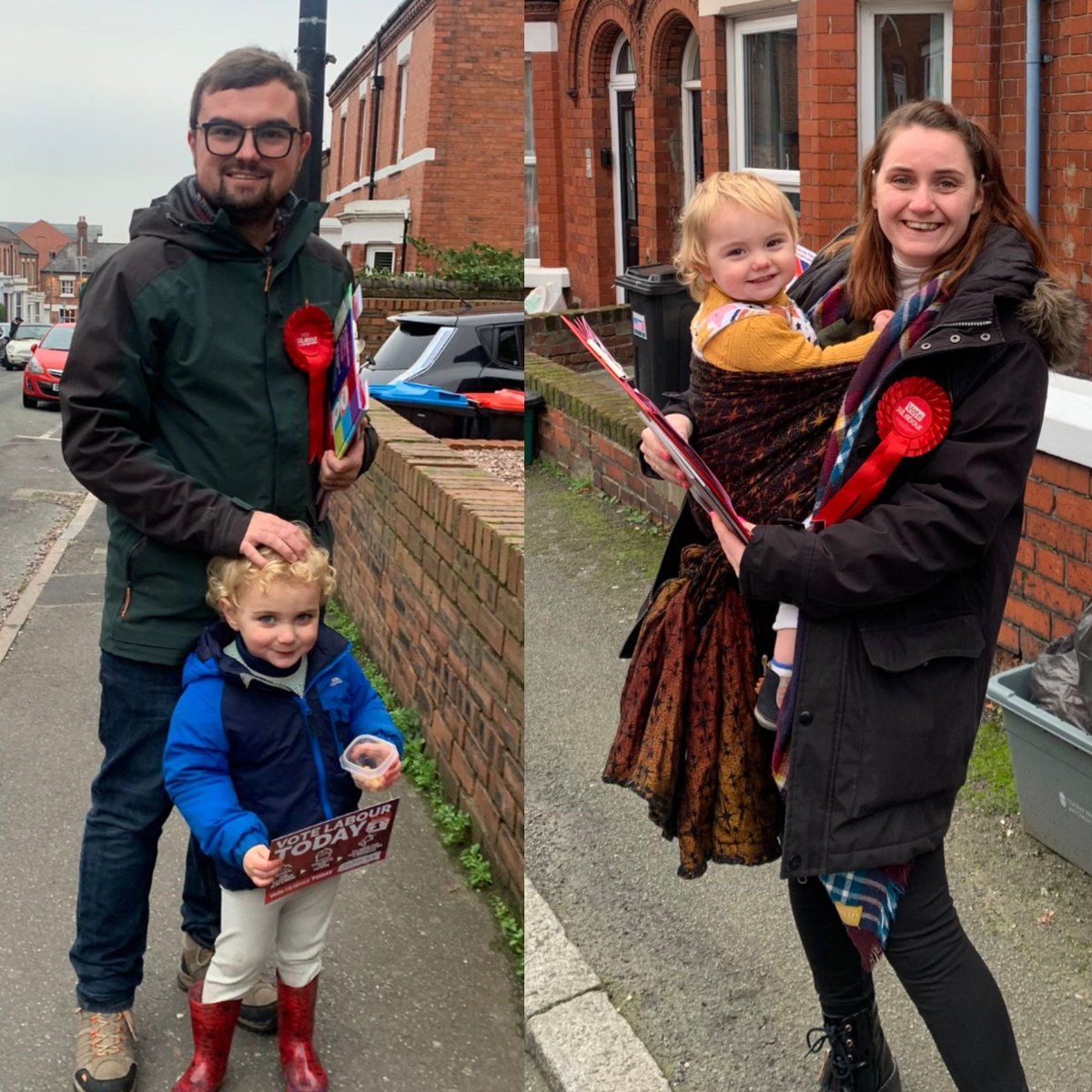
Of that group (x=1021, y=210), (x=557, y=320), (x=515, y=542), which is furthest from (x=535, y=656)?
(x=557, y=320)

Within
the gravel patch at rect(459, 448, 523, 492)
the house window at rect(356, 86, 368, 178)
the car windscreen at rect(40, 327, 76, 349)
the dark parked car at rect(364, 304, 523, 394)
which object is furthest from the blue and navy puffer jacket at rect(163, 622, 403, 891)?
the car windscreen at rect(40, 327, 76, 349)

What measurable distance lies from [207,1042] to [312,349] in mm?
1310

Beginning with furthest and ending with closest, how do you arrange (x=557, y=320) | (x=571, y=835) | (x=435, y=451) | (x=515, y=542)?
(x=557, y=320) → (x=435, y=451) → (x=571, y=835) → (x=515, y=542)

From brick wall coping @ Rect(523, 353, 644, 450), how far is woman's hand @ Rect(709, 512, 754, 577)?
15.0 feet

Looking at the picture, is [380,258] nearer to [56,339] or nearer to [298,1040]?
[298,1040]

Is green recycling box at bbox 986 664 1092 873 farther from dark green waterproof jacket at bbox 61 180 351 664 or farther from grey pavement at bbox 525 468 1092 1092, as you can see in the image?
dark green waterproof jacket at bbox 61 180 351 664

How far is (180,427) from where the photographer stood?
100 inches

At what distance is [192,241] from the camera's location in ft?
8.08

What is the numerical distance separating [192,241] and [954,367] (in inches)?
51.1

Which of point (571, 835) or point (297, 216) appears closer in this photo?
point (297, 216)

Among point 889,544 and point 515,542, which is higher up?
point 889,544

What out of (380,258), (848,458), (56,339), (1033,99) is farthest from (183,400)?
(56,339)

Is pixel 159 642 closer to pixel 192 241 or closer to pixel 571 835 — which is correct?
pixel 192 241

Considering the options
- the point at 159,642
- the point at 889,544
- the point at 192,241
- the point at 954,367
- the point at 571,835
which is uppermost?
the point at 192,241
